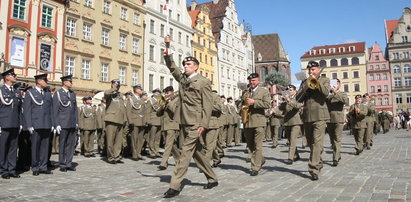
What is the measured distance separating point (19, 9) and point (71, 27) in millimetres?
4711

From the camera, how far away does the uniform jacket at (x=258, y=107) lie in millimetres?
7688

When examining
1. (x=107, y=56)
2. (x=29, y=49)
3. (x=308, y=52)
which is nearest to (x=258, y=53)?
(x=308, y=52)

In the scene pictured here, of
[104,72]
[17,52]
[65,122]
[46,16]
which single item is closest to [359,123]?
[65,122]

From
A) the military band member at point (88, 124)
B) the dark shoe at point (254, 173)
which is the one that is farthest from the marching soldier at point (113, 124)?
the dark shoe at point (254, 173)

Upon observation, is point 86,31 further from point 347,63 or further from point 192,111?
point 347,63

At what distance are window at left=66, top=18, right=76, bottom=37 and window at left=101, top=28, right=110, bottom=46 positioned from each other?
10.5 feet

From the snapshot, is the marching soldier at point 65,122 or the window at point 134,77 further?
the window at point 134,77

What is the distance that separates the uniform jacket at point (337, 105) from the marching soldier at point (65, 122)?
6.67m

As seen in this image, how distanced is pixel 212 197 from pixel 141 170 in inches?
145

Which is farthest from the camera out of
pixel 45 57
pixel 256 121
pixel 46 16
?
pixel 46 16

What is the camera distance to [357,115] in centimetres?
1216

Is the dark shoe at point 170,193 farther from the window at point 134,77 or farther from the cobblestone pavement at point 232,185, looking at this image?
the window at point 134,77

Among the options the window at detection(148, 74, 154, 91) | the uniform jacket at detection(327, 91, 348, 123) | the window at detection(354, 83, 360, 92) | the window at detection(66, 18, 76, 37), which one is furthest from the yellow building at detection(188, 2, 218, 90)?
the window at detection(354, 83, 360, 92)

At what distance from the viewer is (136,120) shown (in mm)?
11211
